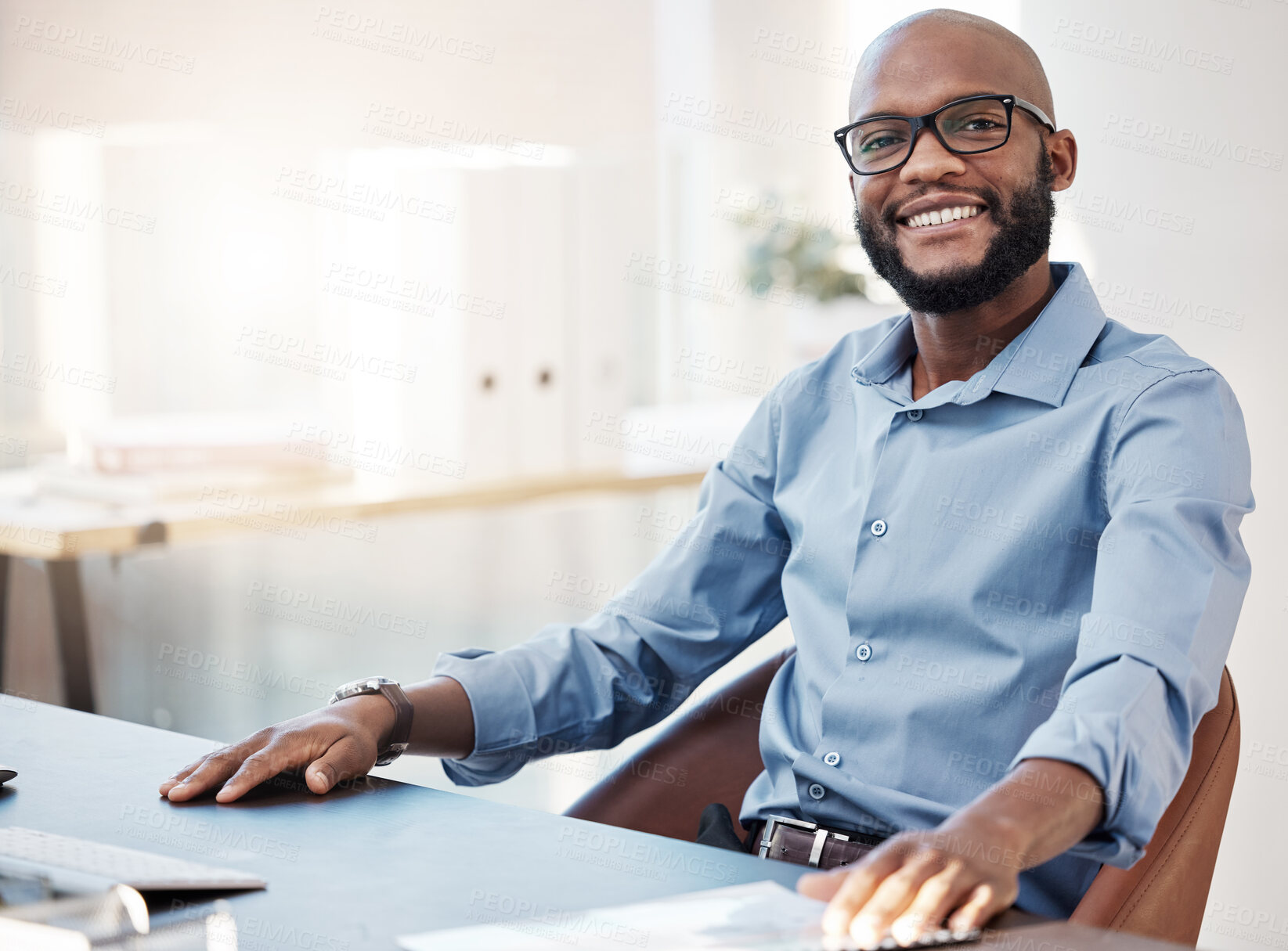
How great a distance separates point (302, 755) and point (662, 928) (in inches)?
20.2

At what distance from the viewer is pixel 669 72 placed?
5148mm

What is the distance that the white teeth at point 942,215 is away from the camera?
150 centimetres

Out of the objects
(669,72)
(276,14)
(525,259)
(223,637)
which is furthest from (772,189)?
(223,637)

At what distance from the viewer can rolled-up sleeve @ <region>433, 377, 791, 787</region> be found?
1547 mm

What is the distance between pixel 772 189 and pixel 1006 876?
4508 millimetres

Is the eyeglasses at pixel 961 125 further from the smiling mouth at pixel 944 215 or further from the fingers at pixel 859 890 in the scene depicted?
the fingers at pixel 859 890

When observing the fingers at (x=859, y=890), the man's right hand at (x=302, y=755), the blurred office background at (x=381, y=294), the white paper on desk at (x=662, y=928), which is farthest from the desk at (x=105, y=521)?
the fingers at (x=859, y=890)

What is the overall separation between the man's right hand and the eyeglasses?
2.85 ft

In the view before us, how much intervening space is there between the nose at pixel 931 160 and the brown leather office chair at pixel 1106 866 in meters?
0.61

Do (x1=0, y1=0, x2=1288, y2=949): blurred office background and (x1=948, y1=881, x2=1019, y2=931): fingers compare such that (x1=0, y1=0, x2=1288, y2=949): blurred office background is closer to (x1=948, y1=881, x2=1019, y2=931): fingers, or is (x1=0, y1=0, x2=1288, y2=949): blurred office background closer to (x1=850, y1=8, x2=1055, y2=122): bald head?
(x1=850, y1=8, x2=1055, y2=122): bald head

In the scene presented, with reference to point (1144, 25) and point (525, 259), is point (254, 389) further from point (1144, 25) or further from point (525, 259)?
point (1144, 25)

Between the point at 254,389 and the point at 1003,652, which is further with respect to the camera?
the point at 254,389

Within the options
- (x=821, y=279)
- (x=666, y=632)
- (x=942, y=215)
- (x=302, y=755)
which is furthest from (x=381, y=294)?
(x=302, y=755)

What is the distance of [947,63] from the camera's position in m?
1.46
